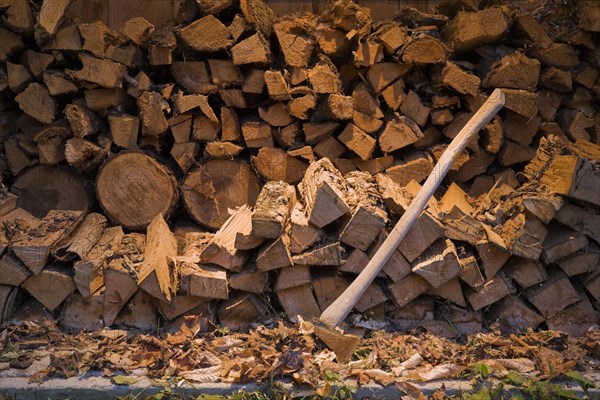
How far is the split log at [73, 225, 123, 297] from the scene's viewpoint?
11.0 feet

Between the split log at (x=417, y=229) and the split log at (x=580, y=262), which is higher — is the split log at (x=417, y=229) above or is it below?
above

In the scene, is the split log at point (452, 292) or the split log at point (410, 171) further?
the split log at point (410, 171)

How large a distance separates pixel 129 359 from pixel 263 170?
1288 millimetres

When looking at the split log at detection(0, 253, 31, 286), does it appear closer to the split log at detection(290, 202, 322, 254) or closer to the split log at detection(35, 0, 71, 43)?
the split log at detection(35, 0, 71, 43)

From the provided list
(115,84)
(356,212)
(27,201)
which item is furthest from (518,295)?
(27,201)

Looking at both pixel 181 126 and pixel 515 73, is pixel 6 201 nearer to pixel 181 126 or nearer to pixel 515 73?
pixel 181 126

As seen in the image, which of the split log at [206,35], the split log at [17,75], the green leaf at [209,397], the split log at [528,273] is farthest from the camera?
the split log at [17,75]

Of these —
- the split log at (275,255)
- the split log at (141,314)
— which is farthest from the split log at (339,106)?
the split log at (141,314)

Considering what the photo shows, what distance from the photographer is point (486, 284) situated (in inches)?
138

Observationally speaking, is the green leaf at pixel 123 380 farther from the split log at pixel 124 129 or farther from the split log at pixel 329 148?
the split log at pixel 329 148

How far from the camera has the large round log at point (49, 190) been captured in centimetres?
382

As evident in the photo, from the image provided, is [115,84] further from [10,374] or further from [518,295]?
[518,295]

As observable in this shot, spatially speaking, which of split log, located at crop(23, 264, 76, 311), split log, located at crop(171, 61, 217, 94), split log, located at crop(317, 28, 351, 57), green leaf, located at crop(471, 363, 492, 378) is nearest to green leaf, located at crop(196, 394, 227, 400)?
split log, located at crop(23, 264, 76, 311)

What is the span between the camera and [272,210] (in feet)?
10.8
